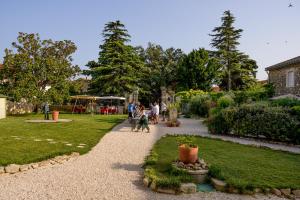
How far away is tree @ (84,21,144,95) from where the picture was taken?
140 ft

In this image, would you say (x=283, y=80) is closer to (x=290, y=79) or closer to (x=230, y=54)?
(x=290, y=79)

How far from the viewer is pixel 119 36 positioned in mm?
44875

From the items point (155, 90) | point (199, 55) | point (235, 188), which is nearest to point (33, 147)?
point (235, 188)

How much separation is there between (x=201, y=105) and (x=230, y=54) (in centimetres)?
1913

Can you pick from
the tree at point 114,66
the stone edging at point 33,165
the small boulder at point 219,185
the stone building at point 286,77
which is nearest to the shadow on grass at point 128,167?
the stone edging at point 33,165

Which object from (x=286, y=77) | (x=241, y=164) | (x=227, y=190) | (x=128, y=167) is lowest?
(x=227, y=190)

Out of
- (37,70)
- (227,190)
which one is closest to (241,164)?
(227,190)

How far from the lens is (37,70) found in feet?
119

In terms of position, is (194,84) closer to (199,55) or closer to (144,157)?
(199,55)

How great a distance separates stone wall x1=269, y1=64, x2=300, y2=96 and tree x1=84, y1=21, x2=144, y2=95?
19.3 m

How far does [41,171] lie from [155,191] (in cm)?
318

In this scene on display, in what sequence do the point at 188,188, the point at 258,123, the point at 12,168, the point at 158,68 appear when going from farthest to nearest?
the point at 158,68
the point at 258,123
the point at 12,168
the point at 188,188

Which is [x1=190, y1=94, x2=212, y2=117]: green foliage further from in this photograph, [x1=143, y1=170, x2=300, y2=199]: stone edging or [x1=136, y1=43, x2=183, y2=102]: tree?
[x1=143, y1=170, x2=300, y2=199]: stone edging

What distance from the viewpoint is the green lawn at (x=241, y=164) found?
726 centimetres
